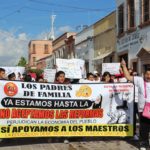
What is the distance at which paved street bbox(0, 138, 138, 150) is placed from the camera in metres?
10.6

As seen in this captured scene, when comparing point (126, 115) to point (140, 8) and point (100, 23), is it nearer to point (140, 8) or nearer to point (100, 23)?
point (140, 8)

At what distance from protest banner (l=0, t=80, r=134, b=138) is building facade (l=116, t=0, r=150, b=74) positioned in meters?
12.5

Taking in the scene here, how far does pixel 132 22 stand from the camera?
27.9 meters

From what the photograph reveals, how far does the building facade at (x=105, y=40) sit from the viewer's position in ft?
104

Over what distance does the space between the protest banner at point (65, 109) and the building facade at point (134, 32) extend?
12.5 metres

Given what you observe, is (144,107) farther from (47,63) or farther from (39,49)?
(39,49)

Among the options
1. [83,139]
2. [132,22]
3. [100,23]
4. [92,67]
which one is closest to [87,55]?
[92,67]

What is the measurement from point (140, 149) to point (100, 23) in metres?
25.3

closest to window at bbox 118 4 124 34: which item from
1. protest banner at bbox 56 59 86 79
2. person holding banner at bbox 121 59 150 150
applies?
protest banner at bbox 56 59 86 79

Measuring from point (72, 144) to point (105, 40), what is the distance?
2306 centimetres

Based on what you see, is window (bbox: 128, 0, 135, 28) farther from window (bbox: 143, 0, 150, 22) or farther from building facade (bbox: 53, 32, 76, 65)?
building facade (bbox: 53, 32, 76, 65)

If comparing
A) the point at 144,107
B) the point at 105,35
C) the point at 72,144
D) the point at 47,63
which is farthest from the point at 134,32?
the point at 47,63

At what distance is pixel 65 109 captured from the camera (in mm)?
11375

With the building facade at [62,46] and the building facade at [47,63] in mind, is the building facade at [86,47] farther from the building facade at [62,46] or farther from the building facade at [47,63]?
the building facade at [47,63]
